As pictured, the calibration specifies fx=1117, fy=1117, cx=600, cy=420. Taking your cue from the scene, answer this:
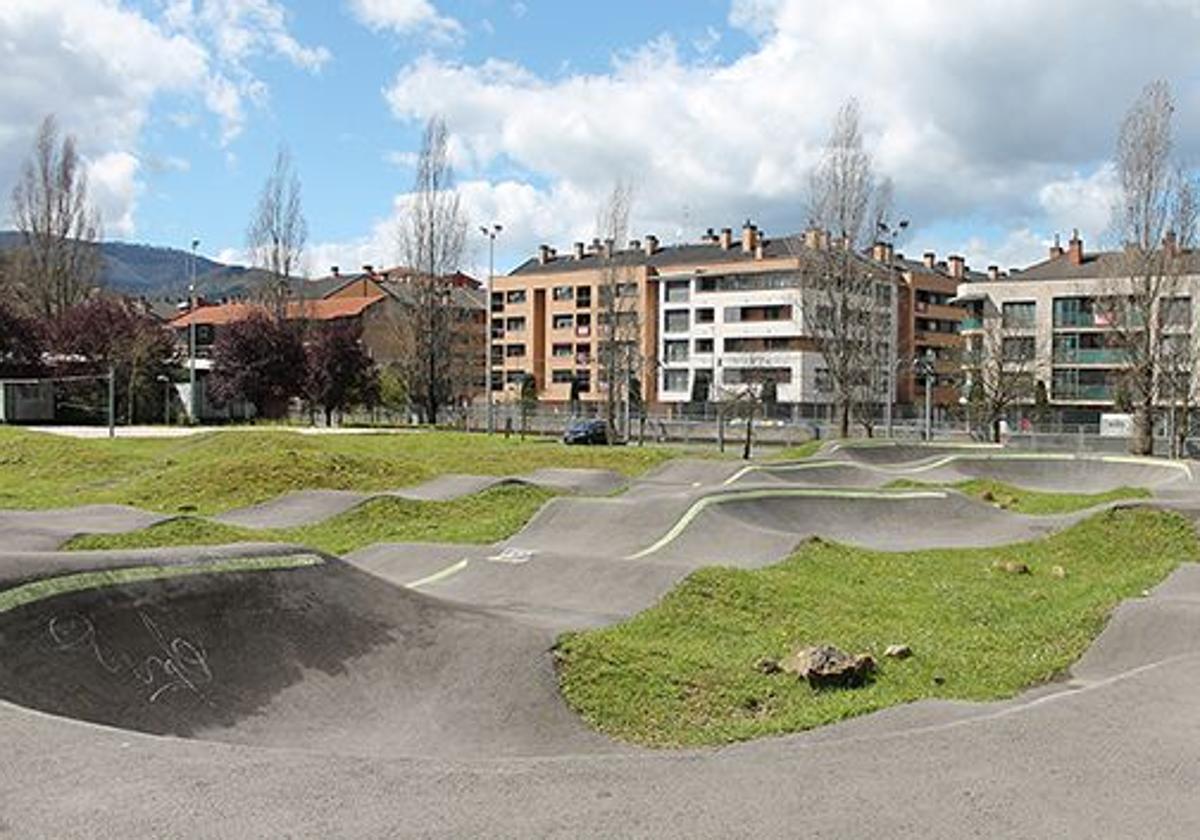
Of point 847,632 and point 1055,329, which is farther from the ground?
point 1055,329

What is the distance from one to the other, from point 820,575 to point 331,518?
363 inches

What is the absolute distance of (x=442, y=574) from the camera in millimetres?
14719

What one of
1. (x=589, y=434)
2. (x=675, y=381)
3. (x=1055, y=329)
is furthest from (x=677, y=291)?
(x=589, y=434)

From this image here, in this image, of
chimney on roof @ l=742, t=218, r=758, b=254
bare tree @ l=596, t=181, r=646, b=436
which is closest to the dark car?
bare tree @ l=596, t=181, r=646, b=436

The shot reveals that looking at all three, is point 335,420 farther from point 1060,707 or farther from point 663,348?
point 1060,707

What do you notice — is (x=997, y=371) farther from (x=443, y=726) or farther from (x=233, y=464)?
(x=443, y=726)

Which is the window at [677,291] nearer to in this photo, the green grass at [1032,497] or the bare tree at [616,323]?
the bare tree at [616,323]

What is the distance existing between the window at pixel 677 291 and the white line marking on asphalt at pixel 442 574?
6812cm

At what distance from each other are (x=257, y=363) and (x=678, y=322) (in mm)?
36383

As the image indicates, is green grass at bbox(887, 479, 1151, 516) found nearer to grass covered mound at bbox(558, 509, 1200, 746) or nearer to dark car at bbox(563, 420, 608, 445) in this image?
grass covered mound at bbox(558, 509, 1200, 746)

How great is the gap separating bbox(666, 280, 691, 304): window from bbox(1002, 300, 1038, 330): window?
22.6m

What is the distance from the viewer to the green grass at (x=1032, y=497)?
2441cm

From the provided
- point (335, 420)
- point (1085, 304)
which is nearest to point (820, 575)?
point (335, 420)

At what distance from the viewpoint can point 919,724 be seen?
7898mm
